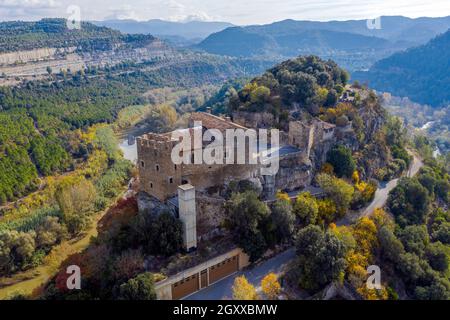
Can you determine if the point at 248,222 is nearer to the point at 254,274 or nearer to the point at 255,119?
the point at 254,274

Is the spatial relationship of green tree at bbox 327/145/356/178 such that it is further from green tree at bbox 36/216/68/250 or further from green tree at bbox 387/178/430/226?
green tree at bbox 36/216/68/250

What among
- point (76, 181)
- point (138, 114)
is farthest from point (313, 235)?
point (138, 114)

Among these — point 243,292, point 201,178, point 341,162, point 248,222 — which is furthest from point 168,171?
point 341,162

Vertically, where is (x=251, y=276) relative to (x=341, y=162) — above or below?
below

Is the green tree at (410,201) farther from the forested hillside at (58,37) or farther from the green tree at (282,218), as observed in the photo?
the forested hillside at (58,37)

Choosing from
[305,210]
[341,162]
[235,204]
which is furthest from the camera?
[341,162]

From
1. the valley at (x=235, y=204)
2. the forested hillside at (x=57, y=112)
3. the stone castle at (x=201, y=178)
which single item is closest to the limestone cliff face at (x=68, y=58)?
the forested hillside at (x=57, y=112)
